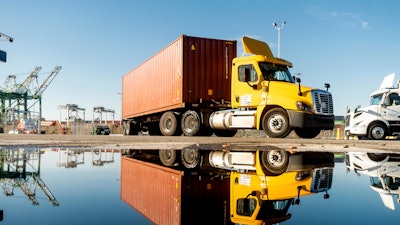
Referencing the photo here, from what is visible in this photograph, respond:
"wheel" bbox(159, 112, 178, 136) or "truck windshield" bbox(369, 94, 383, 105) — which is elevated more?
"truck windshield" bbox(369, 94, 383, 105)

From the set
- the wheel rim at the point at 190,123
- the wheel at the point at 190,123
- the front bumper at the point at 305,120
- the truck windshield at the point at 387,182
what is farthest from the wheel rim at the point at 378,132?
the truck windshield at the point at 387,182

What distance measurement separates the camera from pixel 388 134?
17.7m

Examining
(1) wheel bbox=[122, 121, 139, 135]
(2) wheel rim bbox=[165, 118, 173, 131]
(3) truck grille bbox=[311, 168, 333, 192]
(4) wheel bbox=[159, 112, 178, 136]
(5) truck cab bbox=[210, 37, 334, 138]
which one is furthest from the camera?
(1) wheel bbox=[122, 121, 139, 135]

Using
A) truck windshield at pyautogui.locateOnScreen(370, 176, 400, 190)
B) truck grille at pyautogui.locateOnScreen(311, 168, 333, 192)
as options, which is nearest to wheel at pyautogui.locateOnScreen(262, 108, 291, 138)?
truck grille at pyautogui.locateOnScreen(311, 168, 333, 192)

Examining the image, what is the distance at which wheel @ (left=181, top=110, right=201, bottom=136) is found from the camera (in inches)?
622

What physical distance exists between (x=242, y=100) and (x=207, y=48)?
3.44 meters

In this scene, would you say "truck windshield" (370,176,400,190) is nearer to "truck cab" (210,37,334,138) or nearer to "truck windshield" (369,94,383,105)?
"truck cab" (210,37,334,138)

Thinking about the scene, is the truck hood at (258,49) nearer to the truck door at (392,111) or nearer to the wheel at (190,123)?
the wheel at (190,123)

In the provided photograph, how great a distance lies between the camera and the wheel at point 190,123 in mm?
15797

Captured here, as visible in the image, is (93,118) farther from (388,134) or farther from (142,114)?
(388,134)

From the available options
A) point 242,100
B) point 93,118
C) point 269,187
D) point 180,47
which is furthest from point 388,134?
point 93,118

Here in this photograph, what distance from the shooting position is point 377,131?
17812 millimetres

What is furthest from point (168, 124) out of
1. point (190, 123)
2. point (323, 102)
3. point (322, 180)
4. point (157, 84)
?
point (322, 180)

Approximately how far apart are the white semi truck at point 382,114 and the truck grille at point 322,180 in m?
14.8
